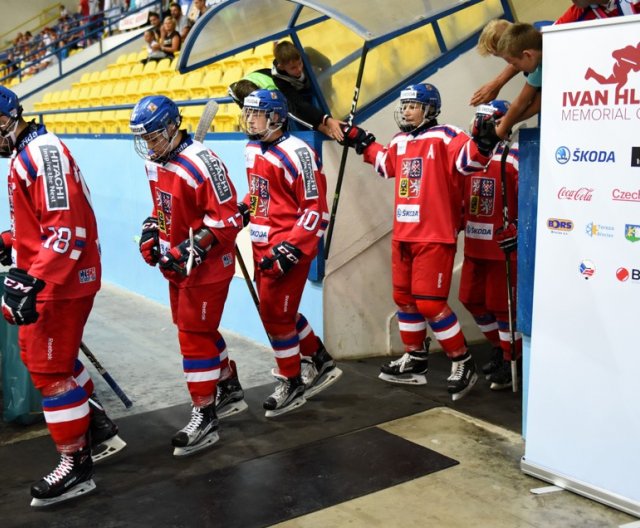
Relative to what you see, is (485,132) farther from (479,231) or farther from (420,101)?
(479,231)

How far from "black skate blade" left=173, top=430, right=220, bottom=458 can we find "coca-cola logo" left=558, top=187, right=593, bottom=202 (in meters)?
2.30

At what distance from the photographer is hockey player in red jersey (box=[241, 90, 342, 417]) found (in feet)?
16.3

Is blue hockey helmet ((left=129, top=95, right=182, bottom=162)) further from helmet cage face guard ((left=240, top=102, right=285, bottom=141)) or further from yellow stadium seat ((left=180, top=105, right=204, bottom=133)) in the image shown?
yellow stadium seat ((left=180, top=105, right=204, bottom=133))

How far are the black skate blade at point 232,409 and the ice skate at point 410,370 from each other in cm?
107

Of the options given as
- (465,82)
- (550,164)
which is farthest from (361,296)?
(550,164)

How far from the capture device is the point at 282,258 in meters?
4.91

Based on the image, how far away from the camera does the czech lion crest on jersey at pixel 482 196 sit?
5.64m

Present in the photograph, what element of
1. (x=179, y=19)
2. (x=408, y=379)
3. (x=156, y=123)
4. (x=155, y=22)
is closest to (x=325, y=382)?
(x=408, y=379)

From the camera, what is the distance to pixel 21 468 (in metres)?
4.46

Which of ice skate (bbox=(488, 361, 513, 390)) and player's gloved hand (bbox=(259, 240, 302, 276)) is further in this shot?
ice skate (bbox=(488, 361, 513, 390))

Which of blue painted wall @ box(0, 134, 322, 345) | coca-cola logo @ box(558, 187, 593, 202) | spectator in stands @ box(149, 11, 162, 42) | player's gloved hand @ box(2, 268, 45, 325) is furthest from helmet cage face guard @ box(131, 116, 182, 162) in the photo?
spectator in stands @ box(149, 11, 162, 42)

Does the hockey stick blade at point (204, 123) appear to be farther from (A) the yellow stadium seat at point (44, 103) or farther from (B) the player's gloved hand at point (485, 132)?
(A) the yellow stadium seat at point (44, 103)

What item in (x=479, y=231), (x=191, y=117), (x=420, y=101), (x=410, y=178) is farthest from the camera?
(x=191, y=117)

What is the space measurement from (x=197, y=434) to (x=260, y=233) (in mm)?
1328
